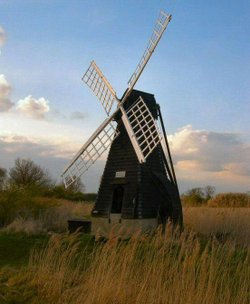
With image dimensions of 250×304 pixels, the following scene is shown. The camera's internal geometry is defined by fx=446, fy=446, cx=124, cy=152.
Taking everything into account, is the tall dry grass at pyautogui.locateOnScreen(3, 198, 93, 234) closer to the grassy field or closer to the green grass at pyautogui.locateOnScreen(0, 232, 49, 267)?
the green grass at pyautogui.locateOnScreen(0, 232, 49, 267)

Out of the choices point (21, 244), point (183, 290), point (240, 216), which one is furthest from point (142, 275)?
point (240, 216)

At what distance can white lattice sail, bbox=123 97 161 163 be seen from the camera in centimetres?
1520

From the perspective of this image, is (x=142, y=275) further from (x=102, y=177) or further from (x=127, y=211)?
(x=102, y=177)

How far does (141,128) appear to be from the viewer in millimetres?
15711

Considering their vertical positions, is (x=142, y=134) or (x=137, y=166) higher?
(x=142, y=134)

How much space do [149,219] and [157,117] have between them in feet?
12.9

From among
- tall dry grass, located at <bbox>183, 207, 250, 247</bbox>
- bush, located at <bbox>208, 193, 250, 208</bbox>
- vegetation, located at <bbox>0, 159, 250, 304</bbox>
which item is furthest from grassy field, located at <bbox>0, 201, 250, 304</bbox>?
bush, located at <bbox>208, 193, 250, 208</bbox>

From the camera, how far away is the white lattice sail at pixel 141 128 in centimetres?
1520

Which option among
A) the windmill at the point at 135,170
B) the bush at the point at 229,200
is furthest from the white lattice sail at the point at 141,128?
the bush at the point at 229,200

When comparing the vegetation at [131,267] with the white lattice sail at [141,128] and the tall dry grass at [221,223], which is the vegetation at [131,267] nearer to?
the tall dry grass at [221,223]

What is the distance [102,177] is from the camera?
1658cm

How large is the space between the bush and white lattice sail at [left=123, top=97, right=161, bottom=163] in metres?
13.1

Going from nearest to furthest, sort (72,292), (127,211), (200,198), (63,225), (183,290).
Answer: (183,290)
(72,292)
(127,211)
(63,225)
(200,198)

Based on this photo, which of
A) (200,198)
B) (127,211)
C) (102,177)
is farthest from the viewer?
(200,198)
